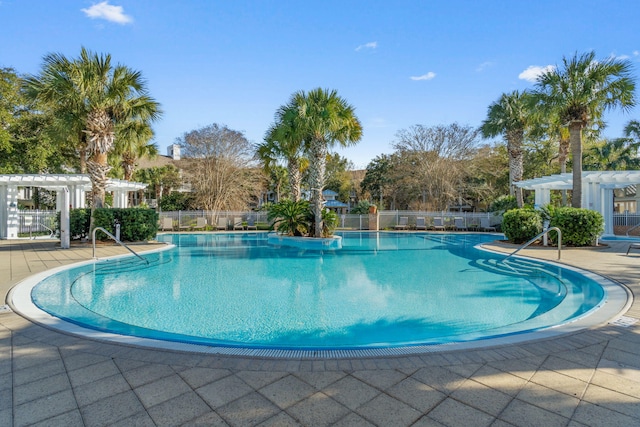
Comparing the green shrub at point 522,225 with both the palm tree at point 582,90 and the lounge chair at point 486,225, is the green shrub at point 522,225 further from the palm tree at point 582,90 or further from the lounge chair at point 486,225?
the lounge chair at point 486,225

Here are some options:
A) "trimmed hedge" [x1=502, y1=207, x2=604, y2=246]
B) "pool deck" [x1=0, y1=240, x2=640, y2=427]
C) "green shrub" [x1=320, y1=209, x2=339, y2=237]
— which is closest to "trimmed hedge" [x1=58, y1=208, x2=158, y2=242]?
"green shrub" [x1=320, y1=209, x2=339, y2=237]

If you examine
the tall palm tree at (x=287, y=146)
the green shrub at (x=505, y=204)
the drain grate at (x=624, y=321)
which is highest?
the tall palm tree at (x=287, y=146)

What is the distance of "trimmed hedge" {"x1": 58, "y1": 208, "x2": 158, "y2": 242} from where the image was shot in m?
13.9

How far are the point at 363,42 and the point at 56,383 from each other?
13.3 m

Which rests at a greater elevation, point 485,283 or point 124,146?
point 124,146

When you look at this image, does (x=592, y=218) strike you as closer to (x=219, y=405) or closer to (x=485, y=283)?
(x=485, y=283)

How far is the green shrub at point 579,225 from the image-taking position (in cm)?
1285

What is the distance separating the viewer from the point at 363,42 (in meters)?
13.1

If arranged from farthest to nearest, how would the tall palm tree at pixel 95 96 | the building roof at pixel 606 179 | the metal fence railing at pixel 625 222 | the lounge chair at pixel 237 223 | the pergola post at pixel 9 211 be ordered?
the lounge chair at pixel 237 223 → the metal fence railing at pixel 625 222 → the pergola post at pixel 9 211 → the building roof at pixel 606 179 → the tall palm tree at pixel 95 96

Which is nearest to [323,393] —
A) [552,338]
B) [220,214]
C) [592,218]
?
[552,338]

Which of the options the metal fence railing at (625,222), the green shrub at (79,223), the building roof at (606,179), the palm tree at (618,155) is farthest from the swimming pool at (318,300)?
the palm tree at (618,155)

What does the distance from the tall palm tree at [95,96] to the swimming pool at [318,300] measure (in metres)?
5.90

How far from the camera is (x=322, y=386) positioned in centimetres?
279

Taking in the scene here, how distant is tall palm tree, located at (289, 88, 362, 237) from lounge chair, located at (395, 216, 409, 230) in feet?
34.2
